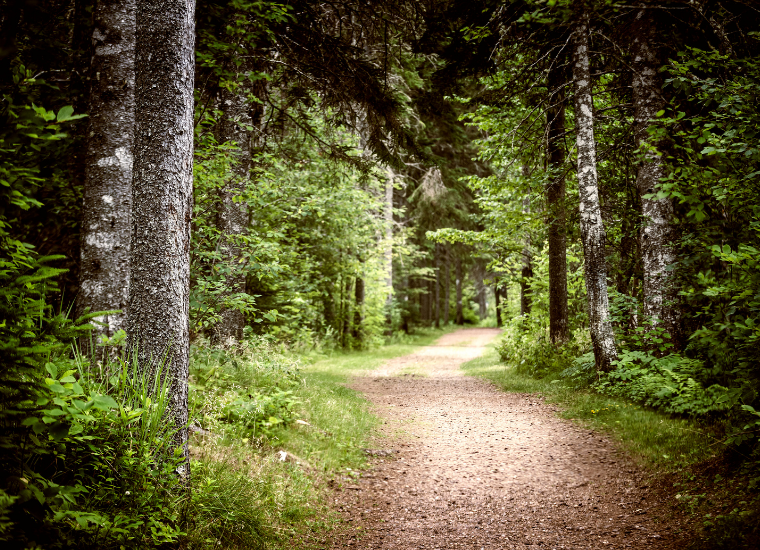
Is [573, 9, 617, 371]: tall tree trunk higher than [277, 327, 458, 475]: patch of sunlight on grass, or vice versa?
[573, 9, 617, 371]: tall tree trunk

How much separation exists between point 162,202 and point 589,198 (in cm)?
779

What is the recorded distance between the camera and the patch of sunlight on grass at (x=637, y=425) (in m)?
5.21

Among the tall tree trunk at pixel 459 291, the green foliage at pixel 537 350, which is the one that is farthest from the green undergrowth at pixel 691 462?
the tall tree trunk at pixel 459 291

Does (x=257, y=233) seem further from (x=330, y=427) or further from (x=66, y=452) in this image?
(x=66, y=452)

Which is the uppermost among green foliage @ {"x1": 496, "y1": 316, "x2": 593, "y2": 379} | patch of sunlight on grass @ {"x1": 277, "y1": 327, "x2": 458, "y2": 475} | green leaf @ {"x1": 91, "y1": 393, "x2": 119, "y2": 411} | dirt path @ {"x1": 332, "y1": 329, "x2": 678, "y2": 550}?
green leaf @ {"x1": 91, "y1": 393, "x2": 119, "y2": 411}

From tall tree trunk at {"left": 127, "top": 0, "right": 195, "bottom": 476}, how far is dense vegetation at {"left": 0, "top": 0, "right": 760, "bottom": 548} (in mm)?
19

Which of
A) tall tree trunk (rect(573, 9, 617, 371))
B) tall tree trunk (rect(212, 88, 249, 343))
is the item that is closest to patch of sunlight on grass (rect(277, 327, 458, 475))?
tall tree trunk (rect(212, 88, 249, 343))

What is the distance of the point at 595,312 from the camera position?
866cm

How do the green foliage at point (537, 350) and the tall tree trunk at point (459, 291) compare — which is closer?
the green foliage at point (537, 350)

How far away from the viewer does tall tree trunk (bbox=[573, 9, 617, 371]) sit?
8.68m

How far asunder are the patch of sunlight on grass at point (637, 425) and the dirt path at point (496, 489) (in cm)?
29

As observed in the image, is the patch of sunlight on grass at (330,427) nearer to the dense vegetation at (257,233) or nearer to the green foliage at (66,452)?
the dense vegetation at (257,233)

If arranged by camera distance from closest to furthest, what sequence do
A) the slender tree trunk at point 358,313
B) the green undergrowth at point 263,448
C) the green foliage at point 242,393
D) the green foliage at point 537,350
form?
the green undergrowth at point 263,448 → the green foliage at point 242,393 → the green foliage at point 537,350 → the slender tree trunk at point 358,313

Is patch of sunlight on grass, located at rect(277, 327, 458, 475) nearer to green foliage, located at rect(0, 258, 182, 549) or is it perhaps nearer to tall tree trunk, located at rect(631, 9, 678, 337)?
green foliage, located at rect(0, 258, 182, 549)
